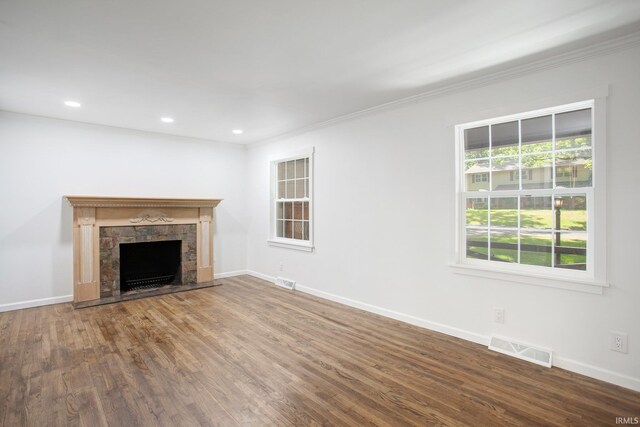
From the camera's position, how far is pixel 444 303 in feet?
11.1

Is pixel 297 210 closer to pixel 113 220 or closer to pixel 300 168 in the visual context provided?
pixel 300 168

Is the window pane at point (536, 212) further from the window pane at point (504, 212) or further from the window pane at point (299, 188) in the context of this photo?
the window pane at point (299, 188)

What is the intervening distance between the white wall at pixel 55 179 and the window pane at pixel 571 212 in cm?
534

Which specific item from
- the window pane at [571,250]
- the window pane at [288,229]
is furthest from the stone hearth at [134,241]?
the window pane at [571,250]

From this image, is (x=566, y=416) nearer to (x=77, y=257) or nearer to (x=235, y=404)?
(x=235, y=404)

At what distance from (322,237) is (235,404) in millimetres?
2866

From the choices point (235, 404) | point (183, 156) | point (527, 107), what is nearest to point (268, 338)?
point (235, 404)

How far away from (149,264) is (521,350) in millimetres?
5321

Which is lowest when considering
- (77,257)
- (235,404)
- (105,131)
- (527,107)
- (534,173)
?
(235,404)

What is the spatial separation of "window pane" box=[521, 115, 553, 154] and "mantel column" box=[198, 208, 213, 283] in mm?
4707

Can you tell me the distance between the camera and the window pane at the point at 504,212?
3045 millimetres

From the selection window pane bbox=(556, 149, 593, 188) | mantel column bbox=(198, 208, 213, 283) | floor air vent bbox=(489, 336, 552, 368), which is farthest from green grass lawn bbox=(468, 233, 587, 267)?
mantel column bbox=(198, 208, 213, 283)

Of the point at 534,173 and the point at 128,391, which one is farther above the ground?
the point at 534,173

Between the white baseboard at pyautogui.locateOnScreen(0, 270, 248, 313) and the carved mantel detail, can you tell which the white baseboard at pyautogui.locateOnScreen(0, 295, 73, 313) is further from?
the carved mantel detail
